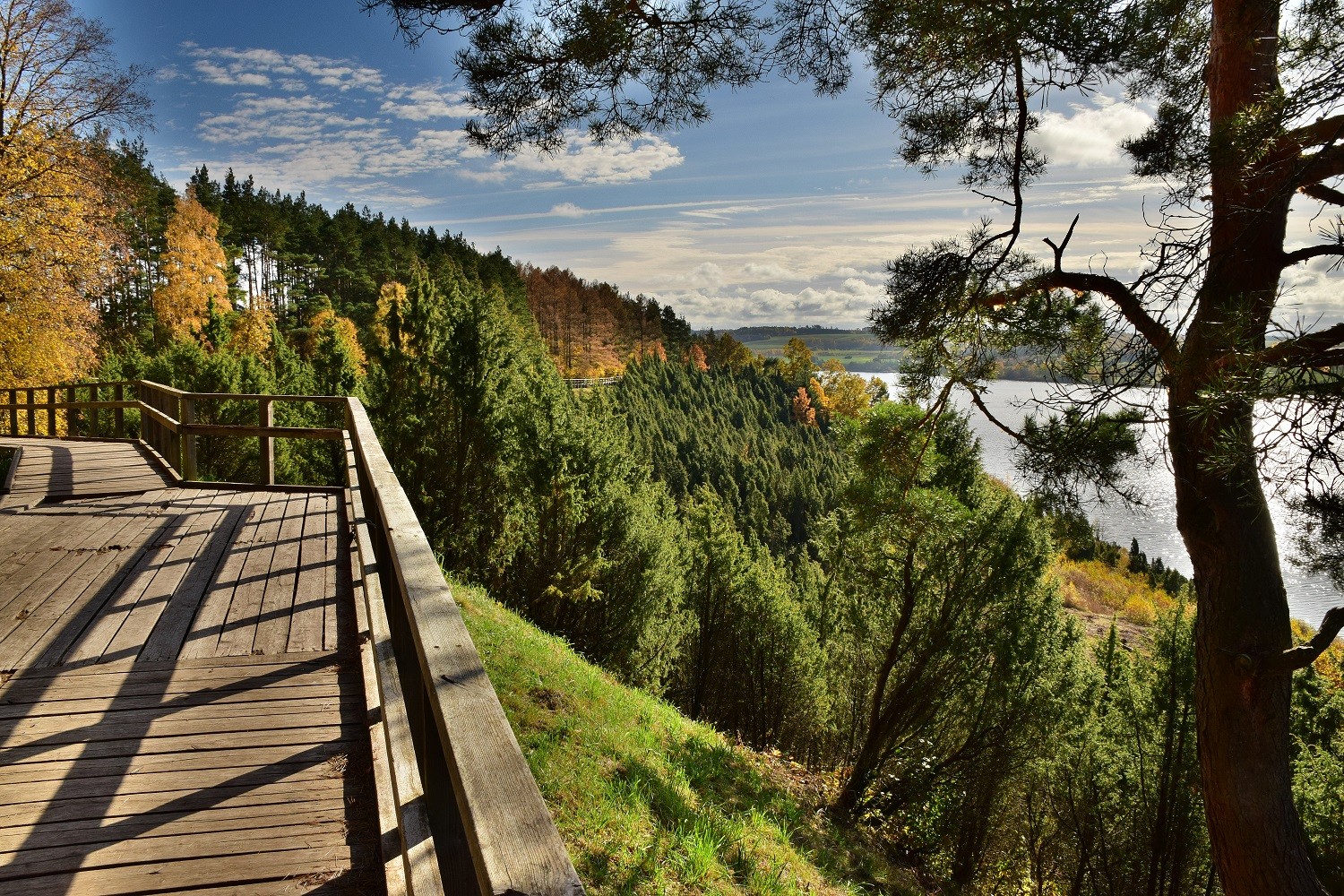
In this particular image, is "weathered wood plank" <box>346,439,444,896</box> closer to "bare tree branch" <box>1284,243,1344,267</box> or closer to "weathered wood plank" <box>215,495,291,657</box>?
"weathered wood plank" <box>215,495,291,657</box>

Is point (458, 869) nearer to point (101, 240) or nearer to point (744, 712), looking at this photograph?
point (101, 240)

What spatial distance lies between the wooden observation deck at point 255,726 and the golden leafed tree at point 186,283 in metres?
32.3

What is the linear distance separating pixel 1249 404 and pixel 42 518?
874 cm

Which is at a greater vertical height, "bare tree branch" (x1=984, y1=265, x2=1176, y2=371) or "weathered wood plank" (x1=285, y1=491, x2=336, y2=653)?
"bare tree branch" (x1=984, y1=265, x2=1176, y2=371)

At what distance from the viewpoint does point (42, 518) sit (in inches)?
249

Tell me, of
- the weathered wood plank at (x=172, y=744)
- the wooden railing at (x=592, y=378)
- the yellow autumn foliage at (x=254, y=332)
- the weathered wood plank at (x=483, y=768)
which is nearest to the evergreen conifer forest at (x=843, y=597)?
the weathered wood plank at (x=172, y=744)

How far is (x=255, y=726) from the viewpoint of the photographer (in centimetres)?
317

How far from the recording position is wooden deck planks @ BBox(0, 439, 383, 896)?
238 centimetres

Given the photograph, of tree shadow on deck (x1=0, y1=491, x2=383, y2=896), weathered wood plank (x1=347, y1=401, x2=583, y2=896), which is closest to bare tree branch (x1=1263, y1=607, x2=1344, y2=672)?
weathered wood plank (x1=347, y1=401, x2=583, y2=896)

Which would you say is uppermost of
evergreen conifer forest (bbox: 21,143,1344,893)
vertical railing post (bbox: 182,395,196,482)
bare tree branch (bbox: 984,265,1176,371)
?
bare tree branch (bbox: 984,265,1176,371)

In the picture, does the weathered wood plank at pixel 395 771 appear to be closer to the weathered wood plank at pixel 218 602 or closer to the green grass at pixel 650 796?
the weathered wood plank at pixel 218 602

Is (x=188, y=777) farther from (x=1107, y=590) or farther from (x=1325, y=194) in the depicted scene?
(x=1107, y=590)

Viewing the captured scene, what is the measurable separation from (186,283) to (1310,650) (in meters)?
39.2

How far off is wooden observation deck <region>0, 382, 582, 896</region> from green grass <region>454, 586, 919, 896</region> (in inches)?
90.0
